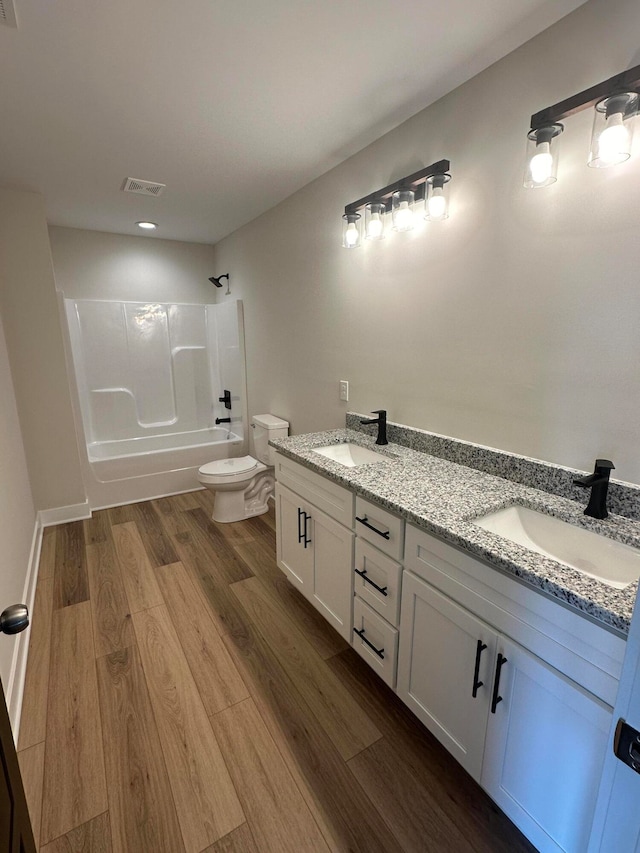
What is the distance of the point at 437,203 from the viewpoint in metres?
1.64

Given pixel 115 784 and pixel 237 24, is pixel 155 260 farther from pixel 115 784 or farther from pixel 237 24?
pixel 115 784

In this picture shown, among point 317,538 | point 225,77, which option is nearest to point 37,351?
point 225,77

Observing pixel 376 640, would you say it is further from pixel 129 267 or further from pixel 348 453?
pixel 129 267

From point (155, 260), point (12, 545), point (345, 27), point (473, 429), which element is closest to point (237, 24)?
point (345, 27)

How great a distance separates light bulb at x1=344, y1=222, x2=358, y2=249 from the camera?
82.1 inches

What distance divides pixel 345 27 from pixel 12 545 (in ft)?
8.51

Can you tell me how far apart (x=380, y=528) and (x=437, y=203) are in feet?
4.37

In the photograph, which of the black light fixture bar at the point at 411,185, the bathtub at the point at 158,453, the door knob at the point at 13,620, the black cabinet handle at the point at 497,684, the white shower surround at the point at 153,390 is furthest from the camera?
the white shower surround at the point at 153,390

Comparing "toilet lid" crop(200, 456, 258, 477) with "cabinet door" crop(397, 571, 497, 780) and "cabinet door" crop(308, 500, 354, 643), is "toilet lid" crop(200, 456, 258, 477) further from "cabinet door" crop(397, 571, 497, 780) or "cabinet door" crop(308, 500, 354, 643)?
"cabinet door" crop(397, 571, 497, 780)

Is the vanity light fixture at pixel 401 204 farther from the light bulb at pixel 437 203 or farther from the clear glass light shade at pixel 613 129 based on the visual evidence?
the clear glass light shade at pixel 613 129

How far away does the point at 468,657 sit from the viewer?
116 centimetres

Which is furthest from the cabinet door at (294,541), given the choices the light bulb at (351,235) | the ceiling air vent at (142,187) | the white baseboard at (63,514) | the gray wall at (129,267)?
the gray wall at (129,267)

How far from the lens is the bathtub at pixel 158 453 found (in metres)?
3.43

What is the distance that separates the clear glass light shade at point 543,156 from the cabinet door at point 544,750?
1394mm
